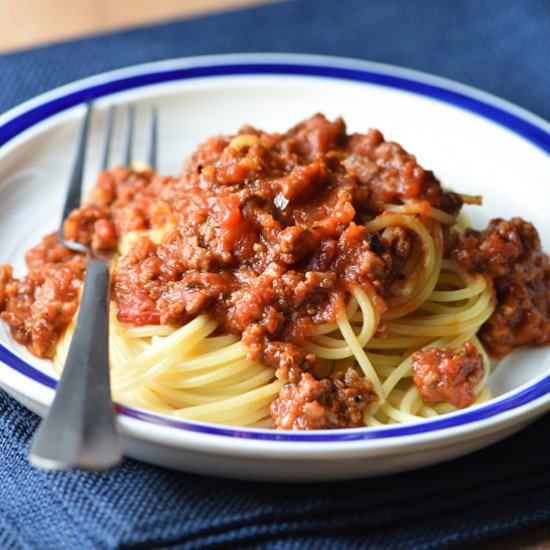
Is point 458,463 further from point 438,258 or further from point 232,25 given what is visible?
point 232,25

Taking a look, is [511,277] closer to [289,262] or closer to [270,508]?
[289,262]

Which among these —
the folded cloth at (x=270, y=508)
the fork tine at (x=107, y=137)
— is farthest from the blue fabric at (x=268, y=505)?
the fork tine at (x=107, y=137)

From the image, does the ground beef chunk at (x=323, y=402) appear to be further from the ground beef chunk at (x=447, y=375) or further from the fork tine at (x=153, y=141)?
the fork tine at (x=153, y=141)

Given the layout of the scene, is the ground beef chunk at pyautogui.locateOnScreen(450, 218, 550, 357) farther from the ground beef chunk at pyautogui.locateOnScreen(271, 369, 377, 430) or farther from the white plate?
the ground beef chunk at pyautogui.locateOnScreen(271, 369, 377, 430)

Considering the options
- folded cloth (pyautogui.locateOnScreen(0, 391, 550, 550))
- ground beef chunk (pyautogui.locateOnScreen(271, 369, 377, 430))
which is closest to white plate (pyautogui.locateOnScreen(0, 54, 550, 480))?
folded cloth (pyautogui.locateOnScreen(0, 391, 550, 550))

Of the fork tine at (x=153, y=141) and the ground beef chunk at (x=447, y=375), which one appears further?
the fork tine at (x=153, y=141)

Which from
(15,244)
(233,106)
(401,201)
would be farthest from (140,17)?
(401,201)
